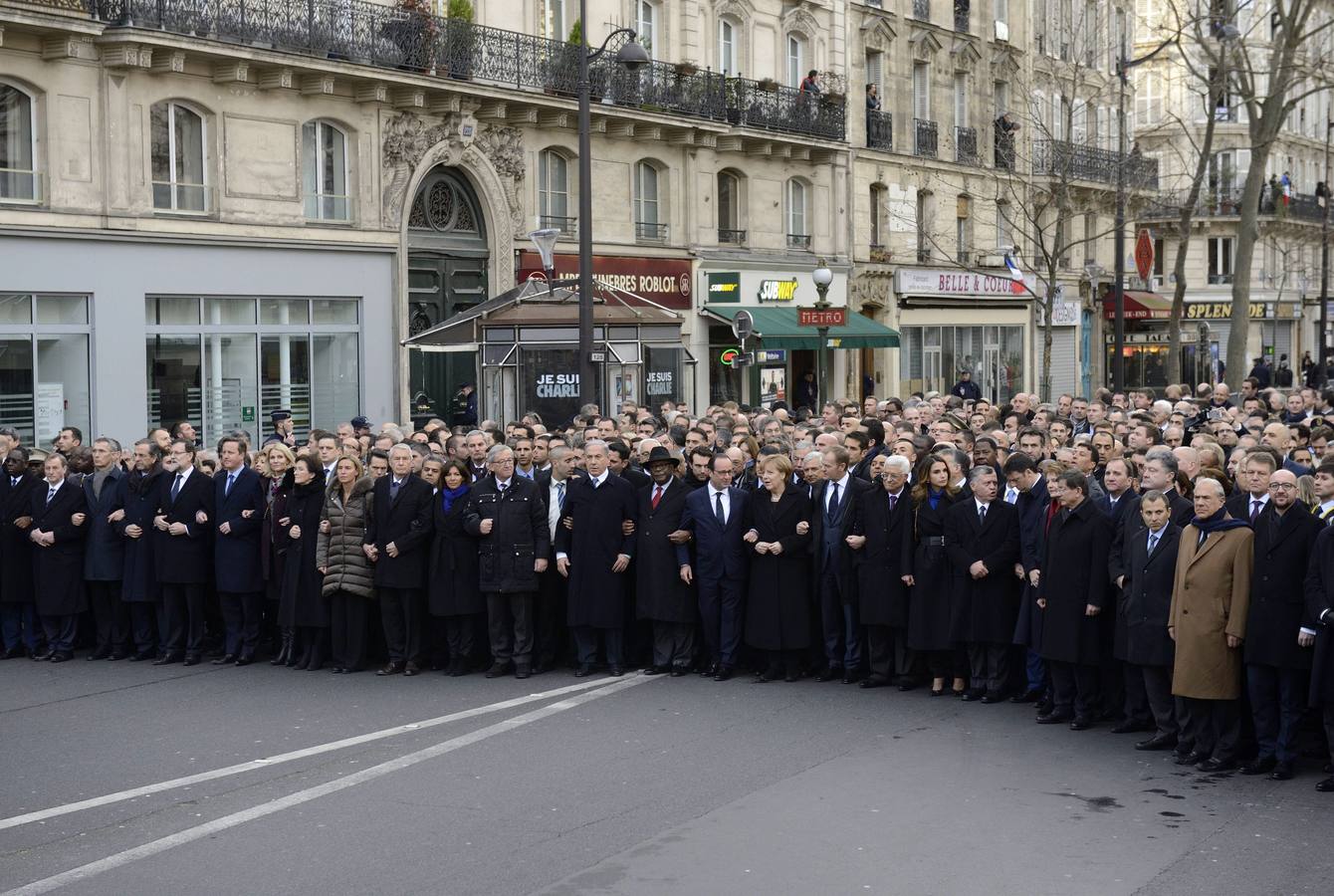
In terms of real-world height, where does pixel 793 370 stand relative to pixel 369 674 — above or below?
above

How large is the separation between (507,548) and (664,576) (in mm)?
1265

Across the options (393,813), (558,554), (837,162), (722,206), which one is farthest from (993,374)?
(393,813)

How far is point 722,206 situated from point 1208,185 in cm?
Result: 3369

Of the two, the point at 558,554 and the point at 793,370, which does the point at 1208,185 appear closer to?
the point at 793,370

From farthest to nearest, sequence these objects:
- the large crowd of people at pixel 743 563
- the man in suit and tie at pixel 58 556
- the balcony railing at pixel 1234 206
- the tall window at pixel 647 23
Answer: the balcony railing at pixel 1234 206, the tall window at pixel 647 23, the man in suit and tie at pixel 58 556, the large crowd of people at pixel 743 563

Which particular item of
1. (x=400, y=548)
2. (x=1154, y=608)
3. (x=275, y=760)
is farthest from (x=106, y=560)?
(x=1154, y=608)

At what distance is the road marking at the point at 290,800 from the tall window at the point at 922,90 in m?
34.5

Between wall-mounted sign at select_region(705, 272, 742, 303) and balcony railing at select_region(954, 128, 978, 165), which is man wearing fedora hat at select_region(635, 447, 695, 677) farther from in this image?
balcony railing at select_region(954, 128, 978, 165)

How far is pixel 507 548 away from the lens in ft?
44.7

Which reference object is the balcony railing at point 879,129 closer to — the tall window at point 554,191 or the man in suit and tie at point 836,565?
the tall window at point 554,191

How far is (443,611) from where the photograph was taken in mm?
13742

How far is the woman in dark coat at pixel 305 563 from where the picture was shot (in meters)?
14.2

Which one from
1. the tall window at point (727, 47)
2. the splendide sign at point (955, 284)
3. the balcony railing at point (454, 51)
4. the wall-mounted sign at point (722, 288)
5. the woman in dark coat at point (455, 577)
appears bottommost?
the woman in dark coat at point (455, 577)

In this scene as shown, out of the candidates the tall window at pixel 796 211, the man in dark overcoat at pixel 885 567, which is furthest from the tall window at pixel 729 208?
the man in dark overcoat at pixel 885 567
